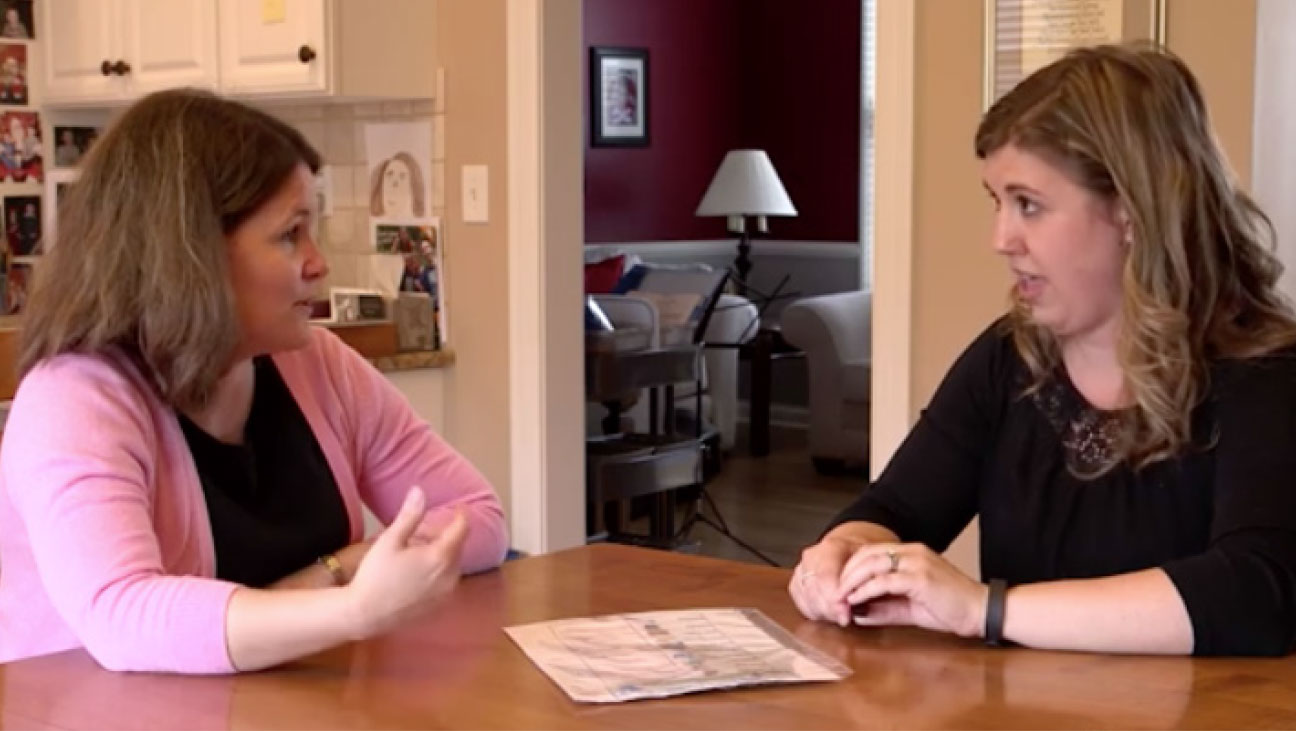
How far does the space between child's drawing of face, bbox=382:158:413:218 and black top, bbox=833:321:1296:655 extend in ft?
7.48

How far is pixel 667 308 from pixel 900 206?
382 cm

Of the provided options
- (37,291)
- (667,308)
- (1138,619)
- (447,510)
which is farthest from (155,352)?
(667,308)

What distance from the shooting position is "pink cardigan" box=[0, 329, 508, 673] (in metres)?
1.61

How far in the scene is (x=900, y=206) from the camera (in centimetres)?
318

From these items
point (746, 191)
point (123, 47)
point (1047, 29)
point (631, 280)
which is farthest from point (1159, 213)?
point (746, 191)

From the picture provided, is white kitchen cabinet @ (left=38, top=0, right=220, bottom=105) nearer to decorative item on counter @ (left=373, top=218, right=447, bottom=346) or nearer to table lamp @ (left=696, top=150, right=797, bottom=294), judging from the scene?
decorative item on counter @ (left=373, top=218, right=447, bottom=346)

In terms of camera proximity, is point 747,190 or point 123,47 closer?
point 123,47

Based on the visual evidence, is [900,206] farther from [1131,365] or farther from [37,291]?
[37,291]

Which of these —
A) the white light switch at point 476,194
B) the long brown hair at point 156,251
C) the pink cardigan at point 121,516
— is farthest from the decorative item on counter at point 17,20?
the long brown hair at point 156,251

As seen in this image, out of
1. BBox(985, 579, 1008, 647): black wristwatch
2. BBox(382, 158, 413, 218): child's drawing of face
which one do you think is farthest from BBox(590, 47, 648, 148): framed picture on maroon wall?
BBox(985, 579, 1008, 647): black wristwatch

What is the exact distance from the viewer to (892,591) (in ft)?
5.70

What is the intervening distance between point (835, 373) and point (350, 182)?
10.9 ft

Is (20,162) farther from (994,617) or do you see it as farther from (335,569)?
(994,617)

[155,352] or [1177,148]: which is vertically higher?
[1177,148]
